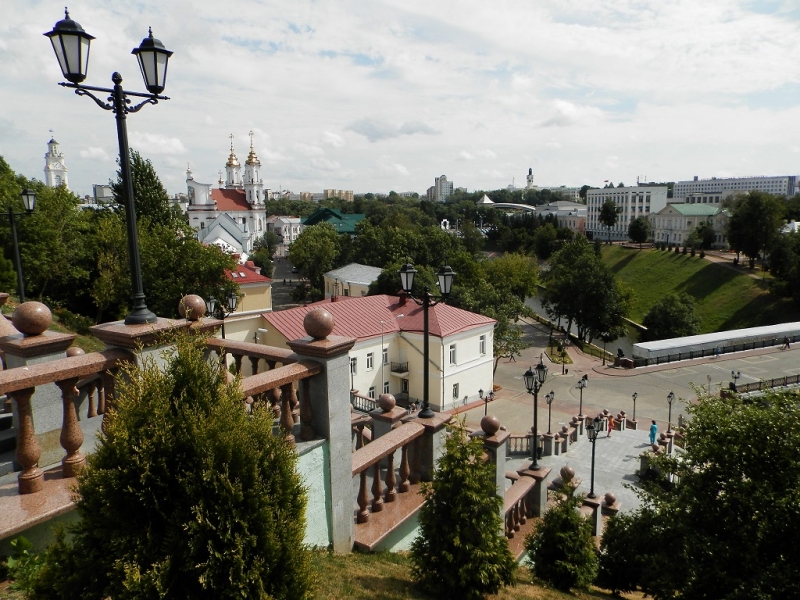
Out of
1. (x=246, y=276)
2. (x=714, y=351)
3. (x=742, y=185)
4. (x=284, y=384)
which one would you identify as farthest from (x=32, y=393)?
(x=742, y=185)

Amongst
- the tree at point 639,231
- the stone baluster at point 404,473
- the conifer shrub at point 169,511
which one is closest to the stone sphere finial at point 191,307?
the conifer shrub at point 169,511

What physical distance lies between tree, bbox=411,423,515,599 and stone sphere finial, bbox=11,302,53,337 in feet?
12.4

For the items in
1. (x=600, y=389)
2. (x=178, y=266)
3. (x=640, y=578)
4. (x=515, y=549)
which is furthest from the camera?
(x=600, y=389)

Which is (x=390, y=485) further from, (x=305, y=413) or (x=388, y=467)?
(x=305, y=413)

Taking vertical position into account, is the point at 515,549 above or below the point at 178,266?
below

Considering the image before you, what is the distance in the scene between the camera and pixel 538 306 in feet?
214

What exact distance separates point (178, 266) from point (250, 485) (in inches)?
888

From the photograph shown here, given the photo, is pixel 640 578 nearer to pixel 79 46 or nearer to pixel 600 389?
pixel 79 46

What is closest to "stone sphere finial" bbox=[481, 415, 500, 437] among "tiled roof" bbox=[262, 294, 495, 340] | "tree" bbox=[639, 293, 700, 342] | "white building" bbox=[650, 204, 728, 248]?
"tiled roof" bbox=[262, 294, 495, 340]

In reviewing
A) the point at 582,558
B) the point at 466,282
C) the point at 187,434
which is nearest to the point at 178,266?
the point at 582,558

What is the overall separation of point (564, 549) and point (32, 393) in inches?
272

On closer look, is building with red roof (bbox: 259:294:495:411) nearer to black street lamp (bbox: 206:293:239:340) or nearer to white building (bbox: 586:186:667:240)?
black street lamp (bbox: 206:293:239:340)

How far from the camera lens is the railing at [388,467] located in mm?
5793

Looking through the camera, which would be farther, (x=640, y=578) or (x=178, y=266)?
(x=178, y=266)
